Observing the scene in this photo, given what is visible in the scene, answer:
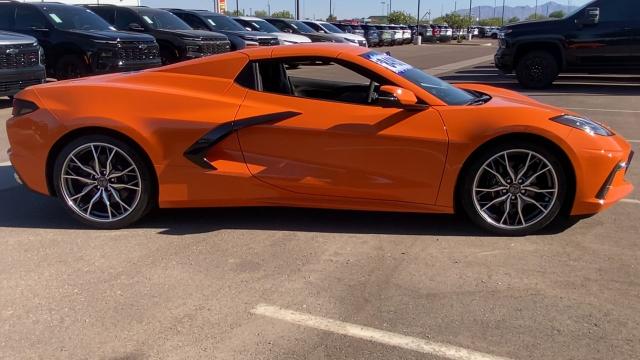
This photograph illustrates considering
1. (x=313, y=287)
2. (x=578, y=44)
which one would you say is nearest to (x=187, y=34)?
(x=578, y=44)

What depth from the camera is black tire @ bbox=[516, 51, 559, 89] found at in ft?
43.2

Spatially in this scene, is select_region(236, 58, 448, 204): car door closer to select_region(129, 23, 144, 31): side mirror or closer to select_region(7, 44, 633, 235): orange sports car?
select_region(7, 44, 633, 235): orange sports car

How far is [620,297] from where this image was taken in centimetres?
336

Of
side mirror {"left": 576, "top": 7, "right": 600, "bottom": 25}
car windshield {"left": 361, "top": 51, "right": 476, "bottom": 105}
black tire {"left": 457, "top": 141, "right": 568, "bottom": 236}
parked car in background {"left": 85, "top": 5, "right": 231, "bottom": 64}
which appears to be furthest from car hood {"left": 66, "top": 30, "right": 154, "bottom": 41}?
black tire {"left": 457, "top": 141, "right": 568, "bottom": 236}

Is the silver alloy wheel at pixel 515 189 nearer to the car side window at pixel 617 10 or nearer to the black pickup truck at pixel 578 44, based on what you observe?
the black pickup truck at pixel 578 44

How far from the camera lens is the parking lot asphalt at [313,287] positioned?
2.92 metres

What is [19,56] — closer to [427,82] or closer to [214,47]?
[214,47]

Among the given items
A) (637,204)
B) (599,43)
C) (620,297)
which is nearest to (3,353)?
(620,297)

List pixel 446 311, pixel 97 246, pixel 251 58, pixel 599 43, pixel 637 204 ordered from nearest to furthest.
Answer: pixel 446 311 < pixel 97 246 < pixel 251 58 < pixel 637 204 < pixel 599 43

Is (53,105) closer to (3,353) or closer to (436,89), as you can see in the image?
(3,353)

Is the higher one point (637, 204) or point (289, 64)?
point (289, 64)

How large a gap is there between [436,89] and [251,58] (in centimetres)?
142

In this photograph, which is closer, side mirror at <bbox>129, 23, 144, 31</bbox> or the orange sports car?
the orange sports car

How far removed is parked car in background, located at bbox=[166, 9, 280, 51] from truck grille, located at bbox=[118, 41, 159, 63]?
456 centimetres
